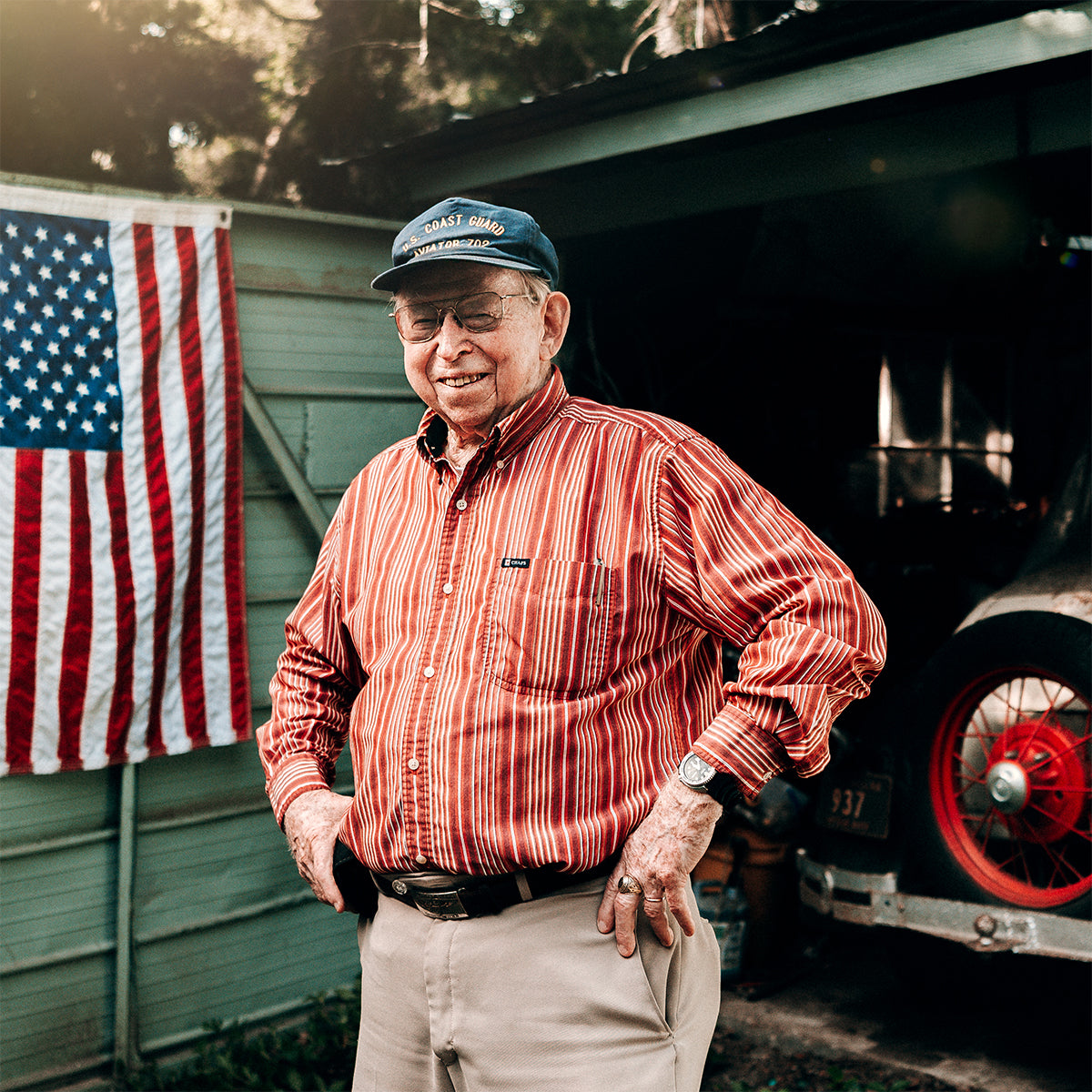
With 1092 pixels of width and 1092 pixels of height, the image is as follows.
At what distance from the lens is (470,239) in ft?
7.09

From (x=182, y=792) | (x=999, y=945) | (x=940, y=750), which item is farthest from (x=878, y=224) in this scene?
(x=182, y=792)

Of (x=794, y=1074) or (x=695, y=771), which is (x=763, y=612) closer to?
(x=695, y=771)

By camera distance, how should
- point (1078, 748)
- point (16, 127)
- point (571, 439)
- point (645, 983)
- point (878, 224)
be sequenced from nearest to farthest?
point (645, 983), point (571, 439), point (1078, 748), point (878, 224), point (16, 127)

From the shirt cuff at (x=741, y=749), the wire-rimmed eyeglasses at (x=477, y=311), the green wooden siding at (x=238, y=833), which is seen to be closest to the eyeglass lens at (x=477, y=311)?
the wire-rimmed eyeglasses at (x=477, y=311)

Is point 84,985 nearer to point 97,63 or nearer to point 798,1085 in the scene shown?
point 798,1085

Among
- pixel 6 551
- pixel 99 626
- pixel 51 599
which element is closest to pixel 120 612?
pixel 99 626

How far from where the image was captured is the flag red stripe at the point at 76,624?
12.3 feet

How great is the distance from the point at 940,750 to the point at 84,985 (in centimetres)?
302

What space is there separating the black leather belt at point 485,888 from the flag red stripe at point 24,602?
6.87ft

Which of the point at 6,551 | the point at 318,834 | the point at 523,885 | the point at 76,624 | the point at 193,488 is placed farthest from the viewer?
the point at 193,488

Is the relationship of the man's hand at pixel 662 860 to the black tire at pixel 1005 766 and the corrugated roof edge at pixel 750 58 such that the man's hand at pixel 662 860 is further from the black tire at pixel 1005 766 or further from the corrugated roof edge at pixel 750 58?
the corrugated roof edge at pixel 750 58

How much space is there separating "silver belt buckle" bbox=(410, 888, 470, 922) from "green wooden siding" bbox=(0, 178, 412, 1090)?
220cm

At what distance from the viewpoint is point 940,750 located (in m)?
4.07

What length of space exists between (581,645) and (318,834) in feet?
2.29
